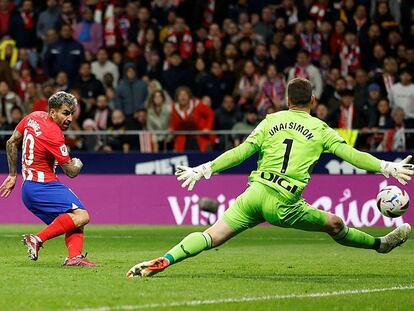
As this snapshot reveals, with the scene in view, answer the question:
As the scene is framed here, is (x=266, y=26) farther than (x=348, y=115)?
Result: Yes

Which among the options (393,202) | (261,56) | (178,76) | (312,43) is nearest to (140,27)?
(178,76)

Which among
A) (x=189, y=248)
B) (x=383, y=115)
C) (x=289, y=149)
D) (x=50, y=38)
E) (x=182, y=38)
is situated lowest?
(x=189, y=248)

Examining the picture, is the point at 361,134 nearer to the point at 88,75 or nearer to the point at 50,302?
the point at 88,75

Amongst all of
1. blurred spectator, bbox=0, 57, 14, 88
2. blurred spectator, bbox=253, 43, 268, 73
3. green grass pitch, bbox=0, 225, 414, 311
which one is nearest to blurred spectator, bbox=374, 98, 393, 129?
blurred spectator, bbox=253, 43, 268, 73

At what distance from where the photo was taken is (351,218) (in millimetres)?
22484

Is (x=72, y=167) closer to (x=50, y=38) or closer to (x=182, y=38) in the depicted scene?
(x=182, y=38)

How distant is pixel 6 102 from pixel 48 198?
13.5 m

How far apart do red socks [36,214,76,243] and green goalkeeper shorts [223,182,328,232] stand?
218 centimetres

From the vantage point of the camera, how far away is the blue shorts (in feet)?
42.7

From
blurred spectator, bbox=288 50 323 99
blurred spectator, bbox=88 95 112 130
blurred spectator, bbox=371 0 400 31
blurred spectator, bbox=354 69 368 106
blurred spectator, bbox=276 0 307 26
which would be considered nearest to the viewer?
blurred spectator, bbox=354 69 368 106

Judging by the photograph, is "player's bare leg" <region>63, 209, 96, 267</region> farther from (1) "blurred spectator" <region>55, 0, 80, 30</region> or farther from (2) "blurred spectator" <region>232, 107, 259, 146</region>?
(1) "blurred spectator" <region>55, 0, 80, 30</region>

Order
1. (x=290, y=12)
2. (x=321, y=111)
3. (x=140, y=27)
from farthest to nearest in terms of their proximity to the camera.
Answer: (x=140, y=27)
(x=290, y=12)
(x=321, y=111)

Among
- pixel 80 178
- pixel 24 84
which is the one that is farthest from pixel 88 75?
pixel 80 178

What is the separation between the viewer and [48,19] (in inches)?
1136
